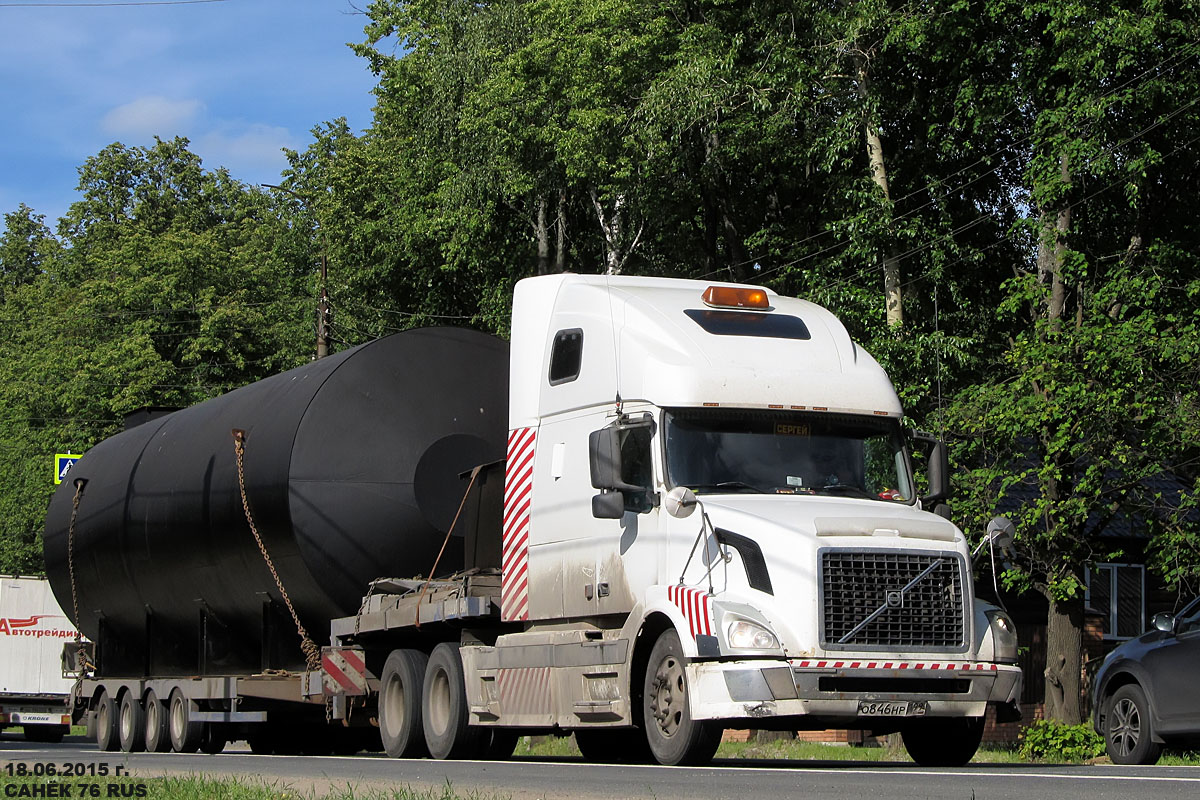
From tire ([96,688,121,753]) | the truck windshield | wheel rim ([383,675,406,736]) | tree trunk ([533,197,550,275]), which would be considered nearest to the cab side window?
the truck windshield

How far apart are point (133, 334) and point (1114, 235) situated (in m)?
39.0

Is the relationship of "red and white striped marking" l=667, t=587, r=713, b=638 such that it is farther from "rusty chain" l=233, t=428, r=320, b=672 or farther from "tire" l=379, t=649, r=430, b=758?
"rusty chain" l=233, t=428, r=320, b=672

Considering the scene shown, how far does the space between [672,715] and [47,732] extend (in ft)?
79.9

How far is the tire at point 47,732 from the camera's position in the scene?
97.7 feet

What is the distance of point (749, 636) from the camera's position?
10.6m

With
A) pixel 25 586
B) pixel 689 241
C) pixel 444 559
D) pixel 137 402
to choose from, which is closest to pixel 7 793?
pixel 444 559

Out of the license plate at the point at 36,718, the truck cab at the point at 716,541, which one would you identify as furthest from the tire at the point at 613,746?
the license plate at the point at 36,718

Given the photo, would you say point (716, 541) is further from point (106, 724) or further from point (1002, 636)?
point (106, 724)

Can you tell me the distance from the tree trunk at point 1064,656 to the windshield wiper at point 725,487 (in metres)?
14.9

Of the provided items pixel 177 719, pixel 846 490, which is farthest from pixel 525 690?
pixel 177 719

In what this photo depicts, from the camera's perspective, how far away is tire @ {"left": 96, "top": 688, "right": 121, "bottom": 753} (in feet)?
67.5

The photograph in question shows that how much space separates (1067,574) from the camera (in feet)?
77.9

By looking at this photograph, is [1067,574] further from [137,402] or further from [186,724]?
[137,402]

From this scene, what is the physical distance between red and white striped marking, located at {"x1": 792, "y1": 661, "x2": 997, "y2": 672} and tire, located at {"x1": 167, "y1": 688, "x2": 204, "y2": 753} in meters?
9.61
